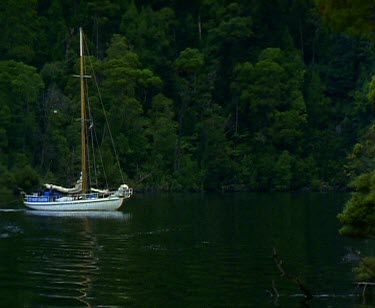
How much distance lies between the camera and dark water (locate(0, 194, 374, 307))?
26.1 m

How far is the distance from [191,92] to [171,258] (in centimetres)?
7189

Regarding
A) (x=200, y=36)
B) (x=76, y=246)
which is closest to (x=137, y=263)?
(x=76, y=246)

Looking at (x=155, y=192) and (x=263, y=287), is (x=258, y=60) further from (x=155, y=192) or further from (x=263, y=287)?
(x=263, y=287)

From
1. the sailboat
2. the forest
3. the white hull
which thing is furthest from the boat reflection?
the forest

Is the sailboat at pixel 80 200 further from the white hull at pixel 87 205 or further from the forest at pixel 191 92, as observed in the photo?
the forest at pixel 191 92

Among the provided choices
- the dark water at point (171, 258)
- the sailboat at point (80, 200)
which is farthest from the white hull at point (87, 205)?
the dark water at point (171, 258)

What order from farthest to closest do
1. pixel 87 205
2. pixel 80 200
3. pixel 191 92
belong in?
pixel 191 92 < pixel 80 200 < pixel 87 205

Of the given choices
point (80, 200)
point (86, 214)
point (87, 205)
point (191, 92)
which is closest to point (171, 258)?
point (86, 214)

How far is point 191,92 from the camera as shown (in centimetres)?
10638

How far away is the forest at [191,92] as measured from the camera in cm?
9725

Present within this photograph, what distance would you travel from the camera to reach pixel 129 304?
81.9 ft

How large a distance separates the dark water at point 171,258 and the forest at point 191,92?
37081mm

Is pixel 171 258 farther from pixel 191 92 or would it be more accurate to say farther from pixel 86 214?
pixel 191 92

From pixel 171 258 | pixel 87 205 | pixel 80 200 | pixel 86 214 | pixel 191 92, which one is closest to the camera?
pixel 171 258
